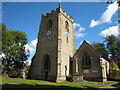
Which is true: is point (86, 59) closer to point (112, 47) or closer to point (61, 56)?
point (61, 56)

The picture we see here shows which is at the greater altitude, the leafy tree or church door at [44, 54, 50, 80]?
the leafy tree

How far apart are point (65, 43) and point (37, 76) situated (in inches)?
473

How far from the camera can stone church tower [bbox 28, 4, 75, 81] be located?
91.9 feet

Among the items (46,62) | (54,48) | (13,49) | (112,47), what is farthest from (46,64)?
(112,47)

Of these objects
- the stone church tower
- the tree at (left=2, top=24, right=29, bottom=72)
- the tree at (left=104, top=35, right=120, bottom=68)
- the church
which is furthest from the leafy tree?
the tree at (left=2, top=24, right=29, bottom=72)

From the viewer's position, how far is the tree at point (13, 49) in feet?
91.8

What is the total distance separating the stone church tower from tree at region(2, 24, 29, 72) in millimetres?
4107

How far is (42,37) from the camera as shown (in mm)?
33469

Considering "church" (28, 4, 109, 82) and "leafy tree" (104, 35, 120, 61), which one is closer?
"church" (28, 4, 109, 82)

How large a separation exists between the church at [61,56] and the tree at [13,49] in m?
4.19

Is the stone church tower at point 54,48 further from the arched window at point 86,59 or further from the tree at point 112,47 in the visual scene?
the tree at point 112,47

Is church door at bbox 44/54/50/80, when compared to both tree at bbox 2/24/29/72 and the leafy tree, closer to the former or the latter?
tree at bbox 2/24/29/72

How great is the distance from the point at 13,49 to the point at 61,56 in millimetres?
13524

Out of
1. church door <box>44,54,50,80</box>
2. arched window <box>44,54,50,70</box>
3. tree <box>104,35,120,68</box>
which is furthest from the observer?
tree <box>104,35,120,68</box>
